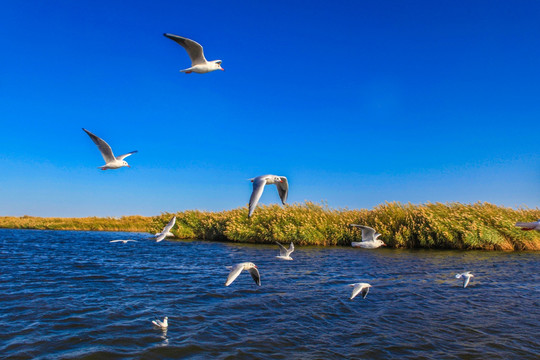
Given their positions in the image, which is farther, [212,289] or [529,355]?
[212,289]

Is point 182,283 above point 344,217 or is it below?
below

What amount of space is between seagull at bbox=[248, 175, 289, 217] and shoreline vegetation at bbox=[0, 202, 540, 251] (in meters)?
17.7

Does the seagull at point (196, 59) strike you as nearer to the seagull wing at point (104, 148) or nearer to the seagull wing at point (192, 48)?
the seagull wing at point (192, 48)

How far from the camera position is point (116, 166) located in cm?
1039

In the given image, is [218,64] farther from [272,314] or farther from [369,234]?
[369,234]

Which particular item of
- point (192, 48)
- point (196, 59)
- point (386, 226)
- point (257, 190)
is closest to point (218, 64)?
point (196, 59)

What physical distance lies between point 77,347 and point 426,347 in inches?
229

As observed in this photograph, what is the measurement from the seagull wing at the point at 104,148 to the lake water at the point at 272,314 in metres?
3.77

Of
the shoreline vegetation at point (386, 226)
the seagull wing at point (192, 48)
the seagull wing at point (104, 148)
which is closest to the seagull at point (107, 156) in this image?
the seagull wing at point (104, 148)

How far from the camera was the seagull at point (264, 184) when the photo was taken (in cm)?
627

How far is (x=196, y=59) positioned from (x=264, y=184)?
14.2ft

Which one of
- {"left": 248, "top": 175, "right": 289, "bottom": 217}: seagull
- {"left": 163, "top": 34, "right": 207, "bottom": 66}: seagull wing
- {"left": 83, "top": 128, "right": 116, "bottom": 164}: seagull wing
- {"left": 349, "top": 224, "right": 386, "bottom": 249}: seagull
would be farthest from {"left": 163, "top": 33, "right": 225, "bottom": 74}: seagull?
{"left": 349, "top": 224, "right": 386, "bottom": 249}: seagull

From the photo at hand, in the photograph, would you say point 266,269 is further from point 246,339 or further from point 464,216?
point 464,216

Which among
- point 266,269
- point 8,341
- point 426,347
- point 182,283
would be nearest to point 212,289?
point 182,283
